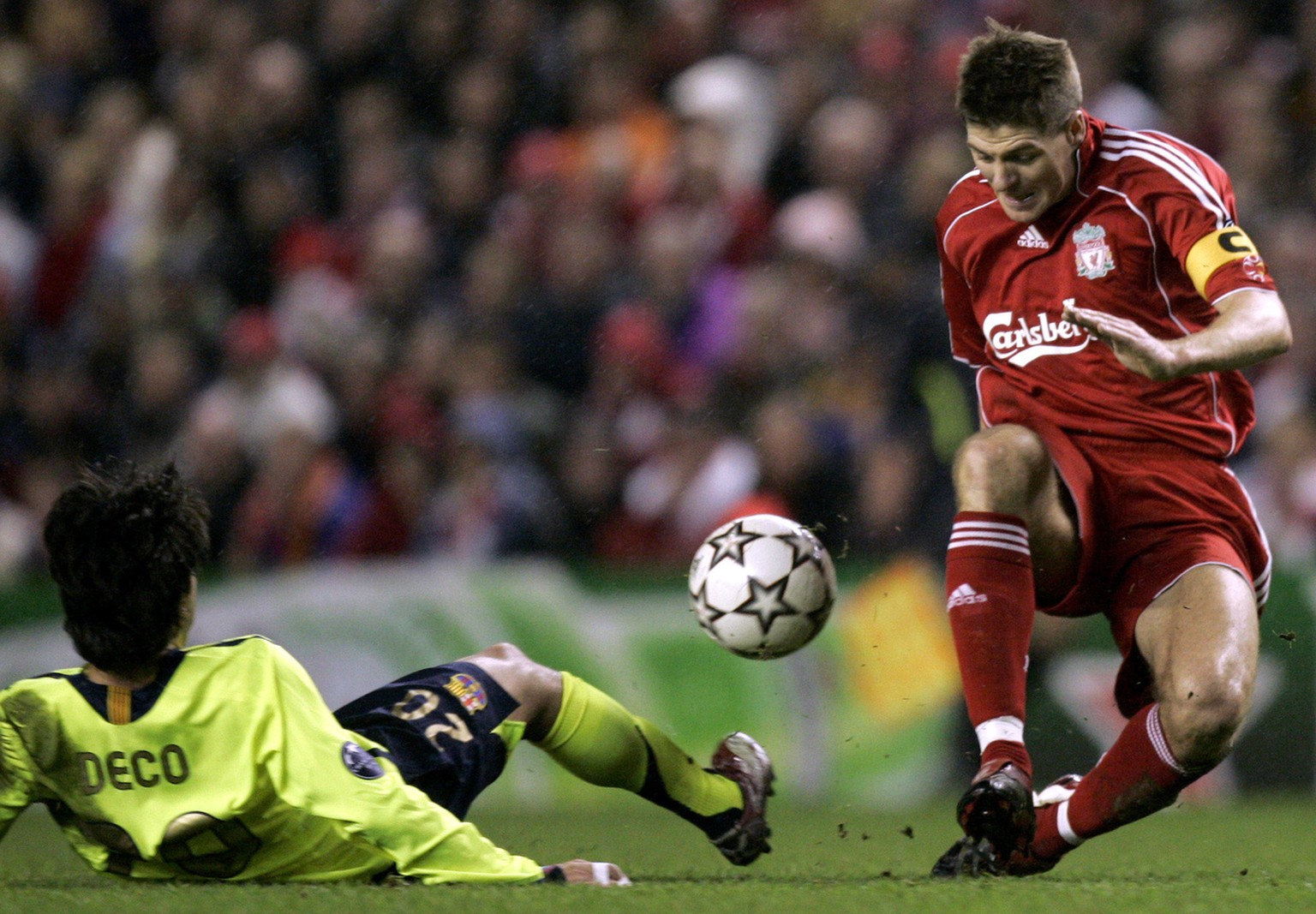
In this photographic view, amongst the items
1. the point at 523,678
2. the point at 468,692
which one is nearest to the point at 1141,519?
the point at 523,678

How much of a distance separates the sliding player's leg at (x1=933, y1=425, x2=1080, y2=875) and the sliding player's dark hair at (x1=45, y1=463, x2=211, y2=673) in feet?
5.08

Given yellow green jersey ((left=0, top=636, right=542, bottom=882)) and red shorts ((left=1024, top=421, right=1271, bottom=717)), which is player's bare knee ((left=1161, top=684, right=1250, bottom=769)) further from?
yellow green jersey ((left=0, top=636, right=542, bottom=882))

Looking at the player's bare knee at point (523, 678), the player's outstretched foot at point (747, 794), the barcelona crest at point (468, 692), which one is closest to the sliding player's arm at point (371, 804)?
the barcelona crest at point (468, 692)

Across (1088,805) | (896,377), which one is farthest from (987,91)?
(896,377)

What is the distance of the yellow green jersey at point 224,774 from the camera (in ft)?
9.77

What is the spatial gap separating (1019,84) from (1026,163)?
0.56 feet

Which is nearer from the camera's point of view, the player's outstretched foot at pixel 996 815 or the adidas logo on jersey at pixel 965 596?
the player's outstretched foot at pixel 996 815

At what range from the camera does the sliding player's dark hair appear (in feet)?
9.75

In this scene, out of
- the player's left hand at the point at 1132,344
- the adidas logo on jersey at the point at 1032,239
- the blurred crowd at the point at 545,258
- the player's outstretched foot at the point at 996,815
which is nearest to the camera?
the player's left hand at the point at 1132,344

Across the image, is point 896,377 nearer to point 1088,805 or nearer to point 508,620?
point 508,620

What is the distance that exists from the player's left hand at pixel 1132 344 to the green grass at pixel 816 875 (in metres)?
0.92

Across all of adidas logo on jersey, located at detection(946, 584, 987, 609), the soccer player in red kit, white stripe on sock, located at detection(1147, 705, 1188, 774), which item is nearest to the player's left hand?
the soccer player in red kit

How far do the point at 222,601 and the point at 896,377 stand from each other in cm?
275

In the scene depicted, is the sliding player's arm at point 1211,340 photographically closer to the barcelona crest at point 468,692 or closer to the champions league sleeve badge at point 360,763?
the barcelona crest at point 468,692
